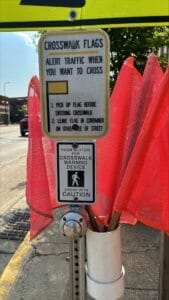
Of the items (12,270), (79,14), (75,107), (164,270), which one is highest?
(79,14)

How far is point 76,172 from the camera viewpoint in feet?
5.02

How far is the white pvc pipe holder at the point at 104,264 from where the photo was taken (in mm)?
1587

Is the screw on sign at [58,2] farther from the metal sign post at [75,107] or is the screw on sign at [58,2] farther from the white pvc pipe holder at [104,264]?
the white pvc pipe holder at [104,264]

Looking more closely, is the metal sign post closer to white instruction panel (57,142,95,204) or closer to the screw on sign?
white instruction panel (57,142,95,204)

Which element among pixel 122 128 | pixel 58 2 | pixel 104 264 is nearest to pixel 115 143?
pixel 122 128

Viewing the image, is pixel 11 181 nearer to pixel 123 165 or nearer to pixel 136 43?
pixel 136 43

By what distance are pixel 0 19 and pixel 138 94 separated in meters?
0.62

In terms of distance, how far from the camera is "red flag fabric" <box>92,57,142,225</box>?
1.70 m

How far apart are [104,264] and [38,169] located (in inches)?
18.4

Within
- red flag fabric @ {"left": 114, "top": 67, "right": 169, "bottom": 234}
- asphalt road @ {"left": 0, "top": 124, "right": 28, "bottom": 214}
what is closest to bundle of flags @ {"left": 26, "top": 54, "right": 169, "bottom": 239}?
red flag fabric @ {"left": 114, "top": 67, "right": 169, "bottom": 234}

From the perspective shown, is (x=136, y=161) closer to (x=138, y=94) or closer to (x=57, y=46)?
(x=138, y=94)

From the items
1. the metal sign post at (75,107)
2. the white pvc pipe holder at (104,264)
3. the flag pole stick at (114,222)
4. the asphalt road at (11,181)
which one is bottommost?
the asphalt road at (11,181)

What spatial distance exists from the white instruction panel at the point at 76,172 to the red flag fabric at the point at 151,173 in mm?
125

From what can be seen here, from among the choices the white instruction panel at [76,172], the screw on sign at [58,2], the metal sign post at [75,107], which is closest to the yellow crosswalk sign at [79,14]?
the screw on sign at [58,2]
